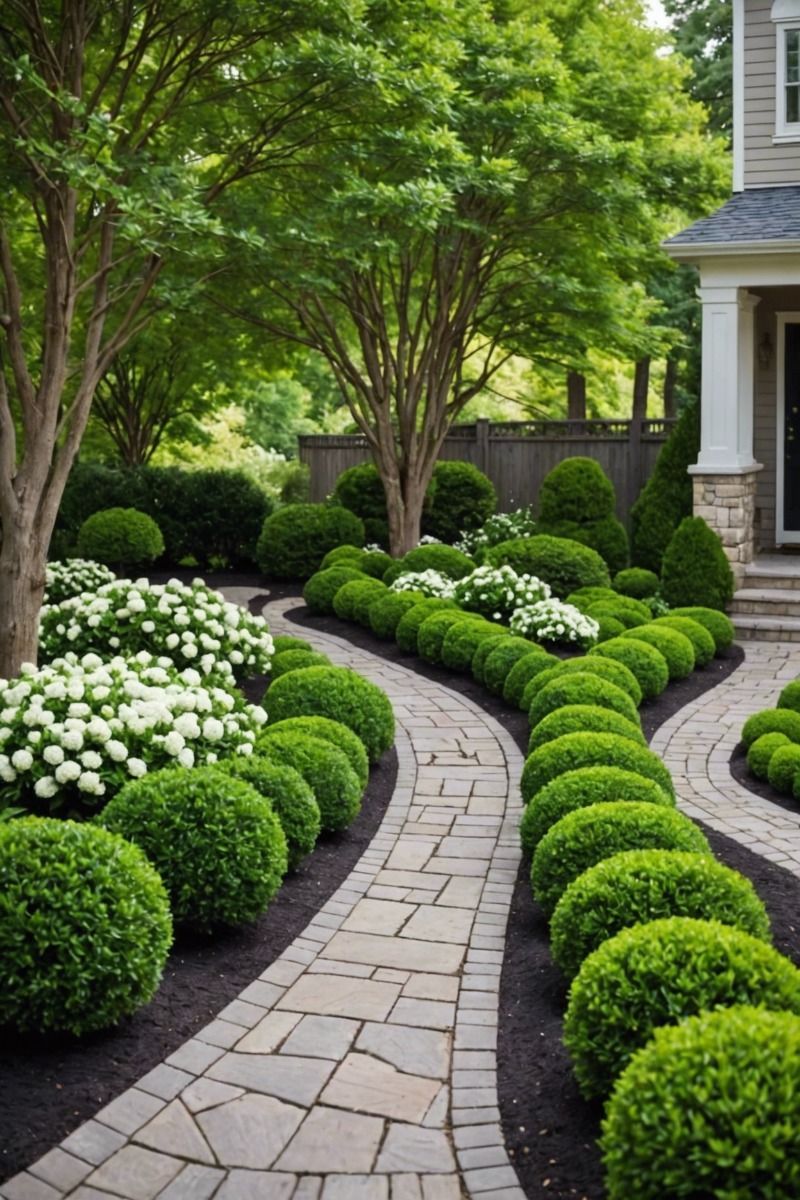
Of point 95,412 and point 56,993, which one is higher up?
point 95,412

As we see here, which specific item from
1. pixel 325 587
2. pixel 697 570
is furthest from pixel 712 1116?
pixel 325 587

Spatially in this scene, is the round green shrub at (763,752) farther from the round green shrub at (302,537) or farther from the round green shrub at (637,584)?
the round green shrub at (302,537)

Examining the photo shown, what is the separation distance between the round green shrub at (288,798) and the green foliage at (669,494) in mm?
8621

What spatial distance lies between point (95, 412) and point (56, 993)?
16299 millimetres

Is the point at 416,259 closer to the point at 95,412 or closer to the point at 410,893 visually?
the point at 95,412

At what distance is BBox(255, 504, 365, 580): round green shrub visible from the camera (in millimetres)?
14969

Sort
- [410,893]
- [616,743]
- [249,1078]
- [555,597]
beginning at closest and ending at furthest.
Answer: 1. [249,1078]
2. [410,893]
3. [616,743]
4. [555,597]

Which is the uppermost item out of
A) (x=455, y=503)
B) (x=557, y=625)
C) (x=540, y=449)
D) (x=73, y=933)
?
(x=540, y=449)

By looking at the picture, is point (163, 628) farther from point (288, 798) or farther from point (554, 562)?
point (554, 562)

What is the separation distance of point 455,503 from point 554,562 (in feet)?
14.5

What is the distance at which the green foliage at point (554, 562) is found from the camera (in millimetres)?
11812

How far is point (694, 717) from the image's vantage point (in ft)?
28.7

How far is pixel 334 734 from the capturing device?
253 inches

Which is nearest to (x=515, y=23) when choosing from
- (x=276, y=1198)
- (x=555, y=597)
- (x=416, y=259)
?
(x=416, y=259)
